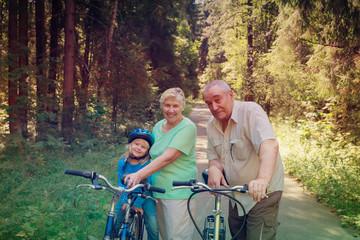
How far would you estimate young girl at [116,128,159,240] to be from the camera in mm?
2896

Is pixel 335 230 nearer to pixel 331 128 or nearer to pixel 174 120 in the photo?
Answer: pixel 174 120

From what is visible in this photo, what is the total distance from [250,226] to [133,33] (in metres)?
14.6

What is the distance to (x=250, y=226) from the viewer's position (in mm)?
2482

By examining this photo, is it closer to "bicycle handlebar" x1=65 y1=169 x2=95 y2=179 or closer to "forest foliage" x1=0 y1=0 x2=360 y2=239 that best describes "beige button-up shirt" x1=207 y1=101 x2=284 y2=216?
"bicycle handlebar" x1=65 y1=169 x2=95 y2=179

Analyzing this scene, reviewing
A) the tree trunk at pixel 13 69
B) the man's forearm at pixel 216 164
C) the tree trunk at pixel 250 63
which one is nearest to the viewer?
the man's forearm at pixel 216 164

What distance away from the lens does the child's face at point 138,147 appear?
9.57 ft

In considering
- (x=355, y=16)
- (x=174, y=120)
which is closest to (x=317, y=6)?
(x=355, y=16)

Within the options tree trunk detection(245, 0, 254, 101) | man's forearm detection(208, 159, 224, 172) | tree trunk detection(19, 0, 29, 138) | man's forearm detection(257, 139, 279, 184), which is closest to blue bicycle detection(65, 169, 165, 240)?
man's forearm detection(208, 159, 224, 172)

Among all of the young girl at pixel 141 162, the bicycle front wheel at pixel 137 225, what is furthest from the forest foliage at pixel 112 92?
the young girl at pixel 141 162

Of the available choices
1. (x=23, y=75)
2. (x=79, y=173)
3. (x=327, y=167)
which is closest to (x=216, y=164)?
(x=79, y=173)

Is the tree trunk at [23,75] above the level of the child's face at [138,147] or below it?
above

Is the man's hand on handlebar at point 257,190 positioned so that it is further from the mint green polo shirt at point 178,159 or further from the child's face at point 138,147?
the child's face at point 138,147

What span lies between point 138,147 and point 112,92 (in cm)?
1007

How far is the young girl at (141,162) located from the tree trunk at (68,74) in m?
7.79
